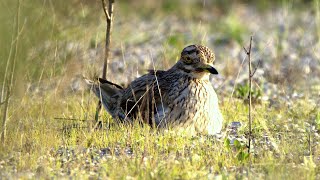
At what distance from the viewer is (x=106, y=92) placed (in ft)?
30.1

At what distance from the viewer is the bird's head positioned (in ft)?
27.2

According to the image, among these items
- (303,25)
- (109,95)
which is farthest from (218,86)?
(303,25)

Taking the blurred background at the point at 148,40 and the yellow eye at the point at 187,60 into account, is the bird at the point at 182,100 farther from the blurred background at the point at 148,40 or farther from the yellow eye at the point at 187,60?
the blurred background at the point at 148,40

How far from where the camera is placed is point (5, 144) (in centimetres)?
742

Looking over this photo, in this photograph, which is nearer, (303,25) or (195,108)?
(195,108)

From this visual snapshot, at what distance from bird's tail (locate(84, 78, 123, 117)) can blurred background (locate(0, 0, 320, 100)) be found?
15 centimetres

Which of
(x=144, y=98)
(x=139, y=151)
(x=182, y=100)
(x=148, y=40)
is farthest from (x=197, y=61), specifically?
(x=148, y=40)

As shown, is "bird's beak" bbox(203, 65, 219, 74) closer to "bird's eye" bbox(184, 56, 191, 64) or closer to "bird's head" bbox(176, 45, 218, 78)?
"bird's head" bbox(176, 45, 218, 78)

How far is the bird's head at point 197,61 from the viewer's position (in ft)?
27.2


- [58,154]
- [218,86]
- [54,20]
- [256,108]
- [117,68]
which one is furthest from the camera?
[117,68]

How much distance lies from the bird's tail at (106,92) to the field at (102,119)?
0.21 m

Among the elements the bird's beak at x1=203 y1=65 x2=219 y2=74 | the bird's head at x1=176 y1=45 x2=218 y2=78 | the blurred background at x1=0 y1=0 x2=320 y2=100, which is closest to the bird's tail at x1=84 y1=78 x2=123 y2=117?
the blurred background at x1=0 y1=0 x2=320 y2=100

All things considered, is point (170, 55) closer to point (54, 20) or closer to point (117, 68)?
point (117, 68)

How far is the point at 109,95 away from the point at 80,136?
4.27 feet
